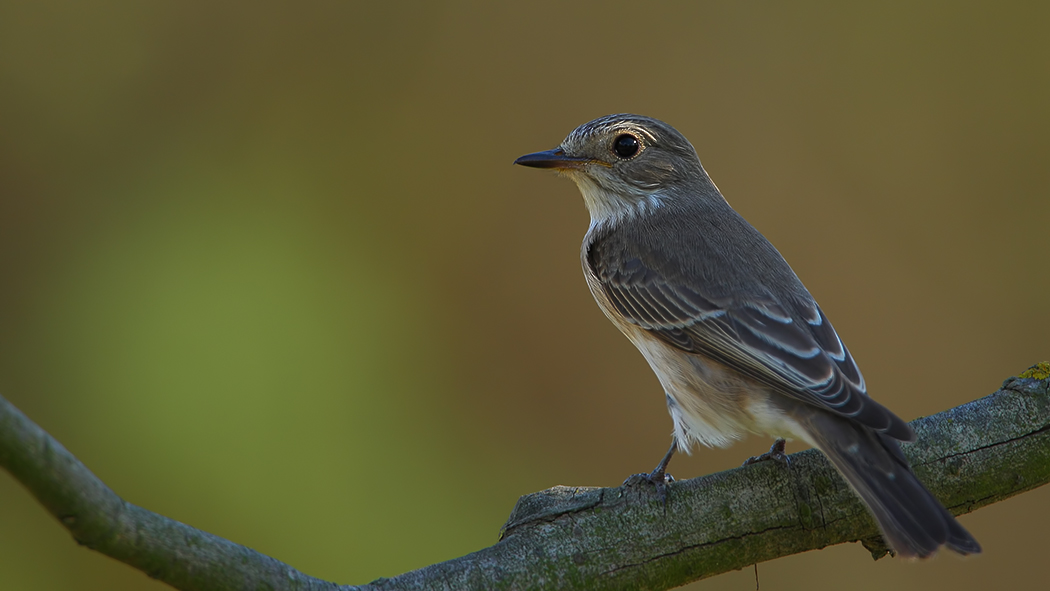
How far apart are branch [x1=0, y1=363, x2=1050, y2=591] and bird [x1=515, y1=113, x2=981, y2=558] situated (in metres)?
0.18

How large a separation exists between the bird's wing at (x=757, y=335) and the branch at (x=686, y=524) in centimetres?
33

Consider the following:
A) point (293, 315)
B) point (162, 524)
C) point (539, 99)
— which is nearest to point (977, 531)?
point (539, 99)

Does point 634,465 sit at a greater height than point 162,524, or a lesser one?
greater

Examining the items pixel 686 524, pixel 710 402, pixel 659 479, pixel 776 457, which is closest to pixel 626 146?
pixel 710 402

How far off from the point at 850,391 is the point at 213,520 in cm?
363

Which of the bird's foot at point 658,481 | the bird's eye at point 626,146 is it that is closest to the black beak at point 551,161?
the bird's eye at point 626,146

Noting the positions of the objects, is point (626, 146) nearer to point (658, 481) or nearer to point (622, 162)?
point (622, 162)

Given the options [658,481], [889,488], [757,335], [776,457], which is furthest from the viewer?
[757,335]

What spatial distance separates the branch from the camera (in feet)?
7.20

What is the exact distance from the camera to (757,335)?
11.4 feet

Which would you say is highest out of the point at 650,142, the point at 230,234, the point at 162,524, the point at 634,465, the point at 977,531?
the point at 230,234

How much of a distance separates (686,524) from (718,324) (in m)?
0.96

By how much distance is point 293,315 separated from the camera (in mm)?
5559

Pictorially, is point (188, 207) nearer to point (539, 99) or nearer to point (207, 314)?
point (207, 314)
